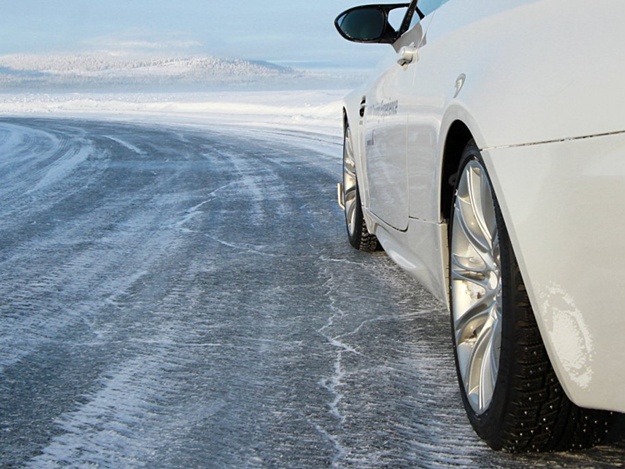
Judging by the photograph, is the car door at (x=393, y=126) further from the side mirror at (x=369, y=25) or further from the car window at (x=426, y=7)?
the side mirror at (x=369, y=25)

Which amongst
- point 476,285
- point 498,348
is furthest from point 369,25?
point 498,348

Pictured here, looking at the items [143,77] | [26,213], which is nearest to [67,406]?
[26,213]

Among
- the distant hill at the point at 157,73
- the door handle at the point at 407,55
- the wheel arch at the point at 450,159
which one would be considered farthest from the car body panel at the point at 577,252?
the distant hill at the point at 157,73

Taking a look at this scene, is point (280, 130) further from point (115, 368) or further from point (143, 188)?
point (115, 368)

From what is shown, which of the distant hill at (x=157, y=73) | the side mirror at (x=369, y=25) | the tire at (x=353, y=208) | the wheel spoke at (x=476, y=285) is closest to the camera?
the wheel spoke at (x=476, y=285)

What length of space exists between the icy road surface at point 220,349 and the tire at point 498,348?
0.28 ft

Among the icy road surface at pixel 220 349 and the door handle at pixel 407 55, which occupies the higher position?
the door handle at pixel 407 55

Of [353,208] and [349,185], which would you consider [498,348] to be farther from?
[349,185]

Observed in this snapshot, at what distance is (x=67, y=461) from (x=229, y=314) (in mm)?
1599

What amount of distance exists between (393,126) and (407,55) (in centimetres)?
27

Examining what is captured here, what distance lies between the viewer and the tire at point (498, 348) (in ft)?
6.88

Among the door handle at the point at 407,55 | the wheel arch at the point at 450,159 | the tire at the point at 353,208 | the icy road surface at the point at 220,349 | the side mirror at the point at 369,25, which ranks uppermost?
the side mirror at the point at 369,25

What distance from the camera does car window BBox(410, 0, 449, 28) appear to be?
3508mm

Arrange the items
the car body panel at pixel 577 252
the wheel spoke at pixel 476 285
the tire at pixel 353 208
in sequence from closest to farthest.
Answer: the car body panel at pixel 577 252 < the wheel spoke at pixel 476 285 < the tire at pixel 353 208
